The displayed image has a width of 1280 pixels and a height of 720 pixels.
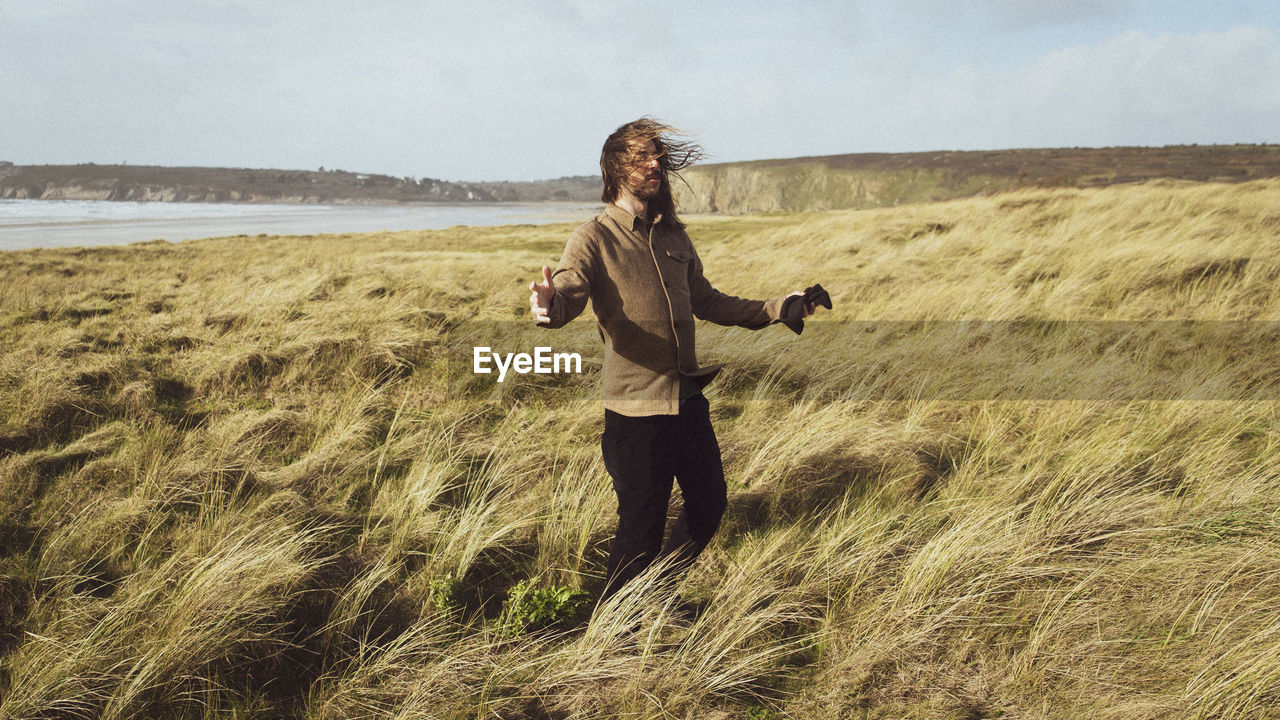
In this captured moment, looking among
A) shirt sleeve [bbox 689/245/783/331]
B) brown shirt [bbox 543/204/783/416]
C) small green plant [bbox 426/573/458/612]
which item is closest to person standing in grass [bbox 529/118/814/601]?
brown shirt [bbox 543/204/783/416]

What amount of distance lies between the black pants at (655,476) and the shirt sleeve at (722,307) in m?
0.41

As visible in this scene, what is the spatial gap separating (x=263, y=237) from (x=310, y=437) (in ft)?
92.0

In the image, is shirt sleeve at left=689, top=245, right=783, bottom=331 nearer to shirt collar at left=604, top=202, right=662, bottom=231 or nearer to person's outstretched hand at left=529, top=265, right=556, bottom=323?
shirt collar at left=604, top=202, right=662, bottom=231

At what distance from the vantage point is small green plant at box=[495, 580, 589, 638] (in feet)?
8.57

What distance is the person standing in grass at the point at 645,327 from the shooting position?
228 centimetres

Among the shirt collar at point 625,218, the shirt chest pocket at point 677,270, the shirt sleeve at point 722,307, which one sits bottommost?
the shirt sleeve at point 722,307

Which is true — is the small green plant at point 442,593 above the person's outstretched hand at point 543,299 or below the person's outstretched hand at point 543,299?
below

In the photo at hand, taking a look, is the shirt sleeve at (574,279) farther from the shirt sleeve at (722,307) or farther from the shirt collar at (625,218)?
the shirt sleeve at (722,307)

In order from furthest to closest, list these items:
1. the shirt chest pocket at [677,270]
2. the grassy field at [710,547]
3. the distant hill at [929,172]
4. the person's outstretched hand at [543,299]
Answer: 1. the distant hill at [929,172]
2. the shirt chest pocket at [677,270]
3. the grassy field at [710,547]
4. the person's outstretched hand at [543,299]

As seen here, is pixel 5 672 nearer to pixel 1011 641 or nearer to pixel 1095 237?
pixel 1011 641

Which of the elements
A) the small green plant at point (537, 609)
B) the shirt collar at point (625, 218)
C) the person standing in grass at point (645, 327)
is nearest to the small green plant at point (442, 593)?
the small green plant at point (537, 609)

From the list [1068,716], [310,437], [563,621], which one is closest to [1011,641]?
[1068,716]

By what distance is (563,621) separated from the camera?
2.67 m

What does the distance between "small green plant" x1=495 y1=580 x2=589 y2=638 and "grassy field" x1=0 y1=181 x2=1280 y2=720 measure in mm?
14
